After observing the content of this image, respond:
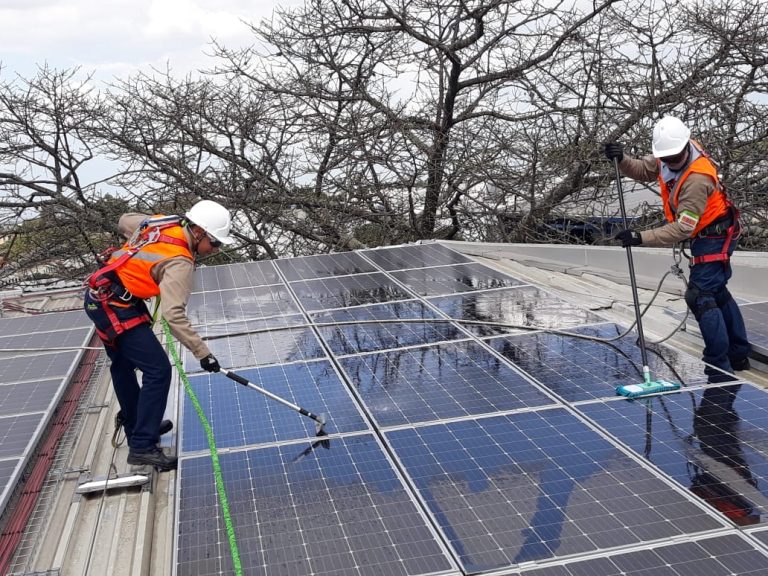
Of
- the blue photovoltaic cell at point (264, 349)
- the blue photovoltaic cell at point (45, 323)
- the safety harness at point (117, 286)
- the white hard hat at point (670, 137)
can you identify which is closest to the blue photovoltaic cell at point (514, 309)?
the blue photovoltaic cell at point (264, 349)

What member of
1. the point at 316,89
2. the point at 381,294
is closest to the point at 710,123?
the point at 316,89

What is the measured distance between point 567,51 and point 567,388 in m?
13.8

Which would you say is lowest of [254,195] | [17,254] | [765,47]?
[17,254]

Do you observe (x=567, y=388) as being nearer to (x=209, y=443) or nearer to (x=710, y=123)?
(x=209, y=443)

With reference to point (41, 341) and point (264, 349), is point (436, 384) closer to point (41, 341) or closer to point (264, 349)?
point (264, 349)

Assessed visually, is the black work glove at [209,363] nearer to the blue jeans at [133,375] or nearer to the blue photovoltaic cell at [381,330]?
the blue jeans at [133,375]

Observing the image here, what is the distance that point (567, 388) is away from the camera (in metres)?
5.58

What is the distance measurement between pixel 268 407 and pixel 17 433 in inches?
66.3

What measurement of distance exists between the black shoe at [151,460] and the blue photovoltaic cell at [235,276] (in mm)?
4856

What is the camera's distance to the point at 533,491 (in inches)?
165

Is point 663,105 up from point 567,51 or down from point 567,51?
down

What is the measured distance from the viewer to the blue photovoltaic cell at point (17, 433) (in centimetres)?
507

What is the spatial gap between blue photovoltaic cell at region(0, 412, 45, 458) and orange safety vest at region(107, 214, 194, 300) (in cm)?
119

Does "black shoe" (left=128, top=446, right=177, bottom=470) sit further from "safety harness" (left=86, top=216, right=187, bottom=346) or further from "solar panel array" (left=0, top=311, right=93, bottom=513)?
"safety harness" (left=86, top=216, right=187, bottom=346)
